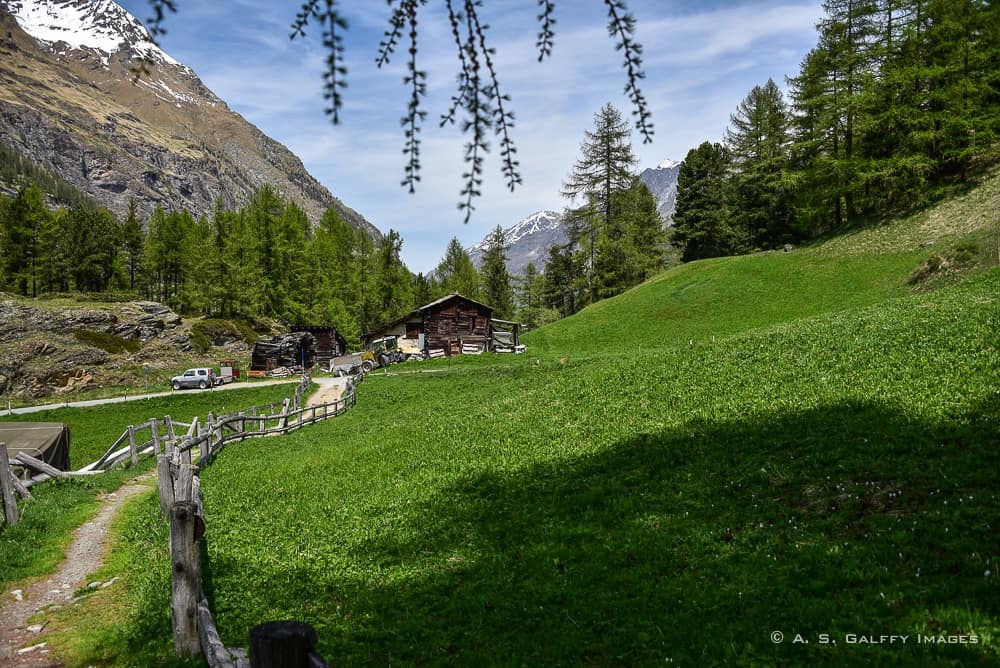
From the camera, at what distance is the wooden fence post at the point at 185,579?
258 inches

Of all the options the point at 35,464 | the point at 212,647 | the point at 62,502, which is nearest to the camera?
the point at 212,647

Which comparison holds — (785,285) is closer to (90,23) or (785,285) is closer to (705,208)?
(705,208)

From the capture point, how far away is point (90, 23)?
146 inches

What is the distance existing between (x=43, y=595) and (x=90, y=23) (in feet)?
31.3

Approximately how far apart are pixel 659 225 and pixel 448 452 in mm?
65139

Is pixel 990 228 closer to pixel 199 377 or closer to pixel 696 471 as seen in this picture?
pixel 696 471

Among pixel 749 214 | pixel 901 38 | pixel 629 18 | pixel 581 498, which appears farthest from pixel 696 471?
pixel 749 214

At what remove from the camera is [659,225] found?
74.2 m

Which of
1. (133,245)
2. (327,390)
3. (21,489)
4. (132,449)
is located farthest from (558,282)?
(21,489)

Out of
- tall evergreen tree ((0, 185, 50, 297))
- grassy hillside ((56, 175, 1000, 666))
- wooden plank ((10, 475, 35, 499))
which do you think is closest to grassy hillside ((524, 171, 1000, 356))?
grassy hillside ((56, 175, 1000, 666))

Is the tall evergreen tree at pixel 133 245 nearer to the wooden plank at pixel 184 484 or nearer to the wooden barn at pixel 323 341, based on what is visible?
the wooden barn at pixel 323 341

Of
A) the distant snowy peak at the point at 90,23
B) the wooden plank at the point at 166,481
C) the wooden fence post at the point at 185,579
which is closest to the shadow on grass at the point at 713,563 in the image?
the wooden fence post at the point at 185,579

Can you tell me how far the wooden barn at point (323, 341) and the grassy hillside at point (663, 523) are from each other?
4475 cm

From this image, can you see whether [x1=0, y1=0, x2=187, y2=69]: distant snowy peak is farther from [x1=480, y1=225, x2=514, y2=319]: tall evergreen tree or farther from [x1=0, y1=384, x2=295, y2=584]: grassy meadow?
[x1=480, y1=225, x2=514, y2=319]: tall evergreen tree
